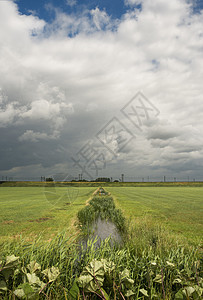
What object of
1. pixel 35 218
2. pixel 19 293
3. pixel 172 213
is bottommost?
pixel 172 213

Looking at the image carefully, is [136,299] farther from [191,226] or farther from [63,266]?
[191,226]

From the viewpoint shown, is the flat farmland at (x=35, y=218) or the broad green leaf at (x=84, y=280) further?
the flat farmland at (x=35, y=218)

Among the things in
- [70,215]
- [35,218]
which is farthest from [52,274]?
[70,215]

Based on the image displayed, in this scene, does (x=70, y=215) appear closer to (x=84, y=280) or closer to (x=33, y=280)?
(x=33, y=280)

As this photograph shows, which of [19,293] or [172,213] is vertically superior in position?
[19,293]

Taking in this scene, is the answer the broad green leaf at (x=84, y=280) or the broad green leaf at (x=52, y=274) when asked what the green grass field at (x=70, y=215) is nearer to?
the broad green leaf at (x=52, y=274)

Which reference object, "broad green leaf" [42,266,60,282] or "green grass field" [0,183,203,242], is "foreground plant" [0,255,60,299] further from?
"green grass field" [0,183,203,242]

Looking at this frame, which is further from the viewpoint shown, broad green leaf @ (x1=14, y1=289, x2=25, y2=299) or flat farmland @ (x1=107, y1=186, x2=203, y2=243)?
flat farmland @ (x1=107, y1=186, x2=203, y2=243)

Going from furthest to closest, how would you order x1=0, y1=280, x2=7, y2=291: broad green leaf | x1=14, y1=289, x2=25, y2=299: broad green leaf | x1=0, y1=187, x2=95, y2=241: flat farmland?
x1=0, y1=187, x2=95, y2=241: flat farmland
x1=0, y1=280, x2=7, y2=291: broad green leaf
x1=14, y1=289, x2=25, y2=299: broad green leaf

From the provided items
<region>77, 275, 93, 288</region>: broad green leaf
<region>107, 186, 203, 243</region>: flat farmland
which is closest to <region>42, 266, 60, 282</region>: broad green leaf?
<region>77, 275, 93, 288</region>: broad green leaf

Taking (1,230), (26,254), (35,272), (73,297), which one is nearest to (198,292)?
(73,297)

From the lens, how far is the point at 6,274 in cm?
211

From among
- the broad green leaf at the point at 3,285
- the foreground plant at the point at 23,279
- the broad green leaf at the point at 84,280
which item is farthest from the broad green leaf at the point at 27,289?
the broad green leaf at the point at 84,280

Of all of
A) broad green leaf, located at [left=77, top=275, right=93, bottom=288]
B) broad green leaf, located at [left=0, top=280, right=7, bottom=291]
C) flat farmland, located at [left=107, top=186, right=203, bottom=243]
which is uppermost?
broad green leaf, located at [left=77, top=275, right=93, bottom=288]
